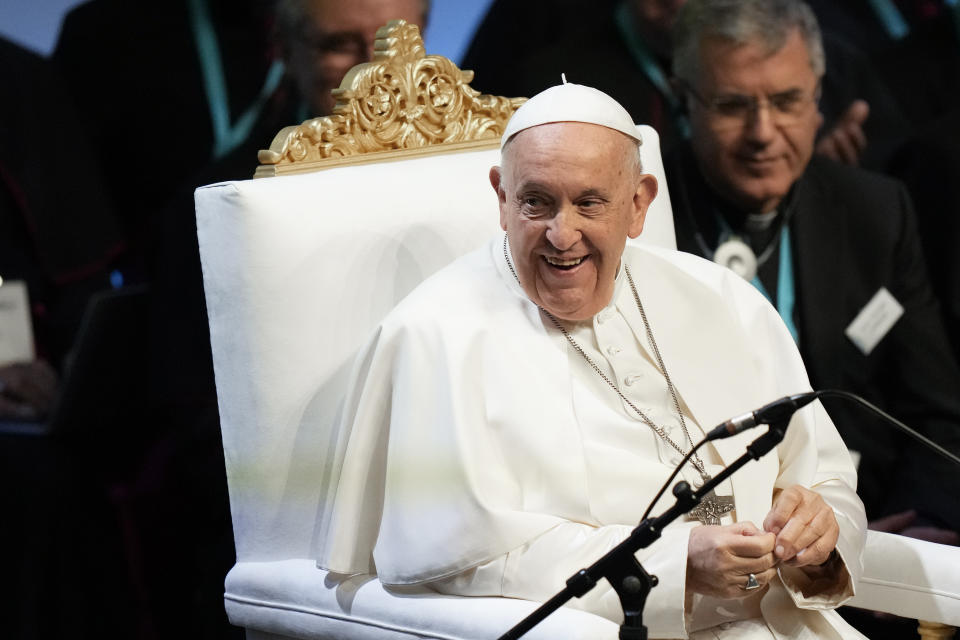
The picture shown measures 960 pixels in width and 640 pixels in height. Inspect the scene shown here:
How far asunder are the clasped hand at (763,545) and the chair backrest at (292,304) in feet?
2.31

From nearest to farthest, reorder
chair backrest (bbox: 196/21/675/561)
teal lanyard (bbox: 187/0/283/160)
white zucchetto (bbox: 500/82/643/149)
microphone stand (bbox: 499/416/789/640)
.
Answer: microphone stand (bbox: 499/416/789/640)
white zucchetto (bbox: 500/82/643/149)
chair backrest (bbox: 196/21/675/561)
teal lanyard (bbox: 187/0/283/160)

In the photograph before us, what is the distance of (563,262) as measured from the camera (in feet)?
7.19

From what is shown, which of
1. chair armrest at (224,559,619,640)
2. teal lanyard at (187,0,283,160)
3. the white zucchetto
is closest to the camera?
chair armrest at (224,559,619,640)

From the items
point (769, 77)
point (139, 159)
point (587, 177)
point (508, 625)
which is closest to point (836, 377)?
point (769, 77)

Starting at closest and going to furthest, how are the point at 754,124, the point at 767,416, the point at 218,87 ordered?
1. the point at 767,416
2. the point at 754,124
3. the point at 218,87

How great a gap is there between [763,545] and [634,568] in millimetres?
265

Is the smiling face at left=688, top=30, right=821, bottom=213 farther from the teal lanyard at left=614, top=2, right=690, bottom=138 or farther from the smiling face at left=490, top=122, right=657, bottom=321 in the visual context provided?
the smiling face at left=490, top=122, right=657, bottom=321

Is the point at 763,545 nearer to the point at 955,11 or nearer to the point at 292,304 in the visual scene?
the point at 292,304

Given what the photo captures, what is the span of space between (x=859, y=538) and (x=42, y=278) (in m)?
2.55

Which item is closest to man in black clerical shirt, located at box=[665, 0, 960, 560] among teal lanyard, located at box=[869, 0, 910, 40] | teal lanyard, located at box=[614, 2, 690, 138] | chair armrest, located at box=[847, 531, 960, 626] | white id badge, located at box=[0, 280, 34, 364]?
teal lanyard, located at box=[614, 2, 690, 138]

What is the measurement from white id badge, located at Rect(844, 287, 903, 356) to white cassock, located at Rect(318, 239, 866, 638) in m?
1.07

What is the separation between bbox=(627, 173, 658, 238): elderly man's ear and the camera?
229 cm

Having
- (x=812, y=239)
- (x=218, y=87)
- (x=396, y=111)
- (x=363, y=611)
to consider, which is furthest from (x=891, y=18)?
(x=363, y=611)

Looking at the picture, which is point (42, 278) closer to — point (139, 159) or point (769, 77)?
point (139, 159)
